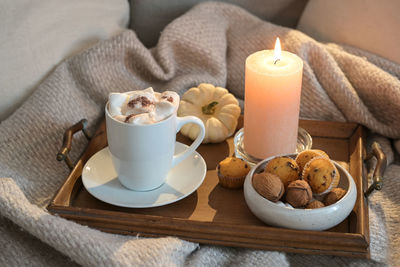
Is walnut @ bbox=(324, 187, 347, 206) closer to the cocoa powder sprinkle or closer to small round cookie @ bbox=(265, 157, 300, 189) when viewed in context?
small round cookie @ bbox=(265, 157, 300, 189)

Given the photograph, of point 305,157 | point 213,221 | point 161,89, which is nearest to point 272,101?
point 305,157

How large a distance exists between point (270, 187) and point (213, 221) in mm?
95

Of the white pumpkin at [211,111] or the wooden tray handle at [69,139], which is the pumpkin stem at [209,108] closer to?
the white pumpkin at [211,111]

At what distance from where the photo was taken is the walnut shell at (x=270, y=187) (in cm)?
66

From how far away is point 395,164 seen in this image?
893 millimetres

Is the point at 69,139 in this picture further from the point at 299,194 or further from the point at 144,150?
the point at 299,194

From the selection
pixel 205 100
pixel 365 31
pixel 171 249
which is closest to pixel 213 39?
pixel 205 100

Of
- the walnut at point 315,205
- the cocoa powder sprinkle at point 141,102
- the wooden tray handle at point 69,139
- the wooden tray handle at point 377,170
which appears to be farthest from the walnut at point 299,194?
the wooden tray handle at point 69,139

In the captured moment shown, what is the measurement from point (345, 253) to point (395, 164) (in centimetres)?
30

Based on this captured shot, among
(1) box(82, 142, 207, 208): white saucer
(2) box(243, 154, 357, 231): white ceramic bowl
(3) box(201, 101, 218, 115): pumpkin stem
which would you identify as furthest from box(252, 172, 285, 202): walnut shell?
(3) box(201, 101, 218, 115): pumpkin stem

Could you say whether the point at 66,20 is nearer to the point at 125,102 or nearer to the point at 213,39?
the point at 213,39

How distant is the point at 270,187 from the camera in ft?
2.18

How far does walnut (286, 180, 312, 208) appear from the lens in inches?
25.9

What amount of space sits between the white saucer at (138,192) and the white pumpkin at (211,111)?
71mm
